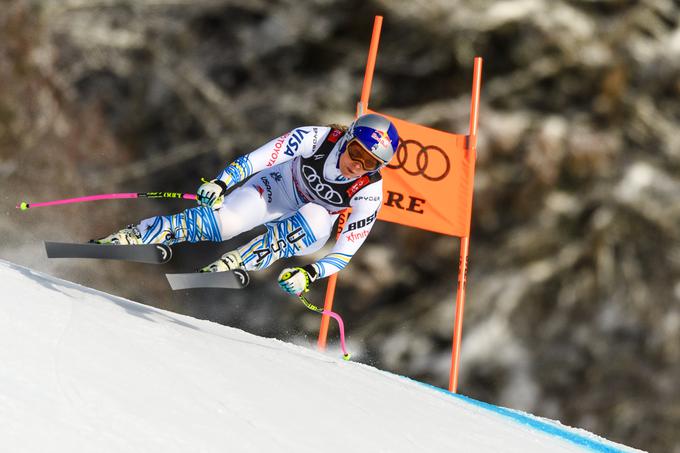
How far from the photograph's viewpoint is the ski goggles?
4.19m

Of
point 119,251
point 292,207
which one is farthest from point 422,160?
point 119,251

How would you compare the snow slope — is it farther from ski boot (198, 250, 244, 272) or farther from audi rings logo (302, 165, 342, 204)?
audi rings logo (302, 165, 342, 204)

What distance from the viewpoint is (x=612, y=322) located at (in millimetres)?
12680

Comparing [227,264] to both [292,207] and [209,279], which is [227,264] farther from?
[292,207]

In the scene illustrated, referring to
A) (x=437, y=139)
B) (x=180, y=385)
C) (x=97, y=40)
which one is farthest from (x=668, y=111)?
(x=180, y=385)

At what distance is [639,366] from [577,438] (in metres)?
8.57

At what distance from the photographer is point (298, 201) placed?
14.9 feet

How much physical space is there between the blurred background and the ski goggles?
7.49 m

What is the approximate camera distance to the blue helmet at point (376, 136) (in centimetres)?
414

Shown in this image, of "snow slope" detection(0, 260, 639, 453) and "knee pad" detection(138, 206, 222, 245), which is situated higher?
"knee pad" detection(138, 206, 222, 245)

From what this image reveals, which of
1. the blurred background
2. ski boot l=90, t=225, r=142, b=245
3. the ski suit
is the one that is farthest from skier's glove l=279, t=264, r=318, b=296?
the blurred background

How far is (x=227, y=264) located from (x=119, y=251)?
51cm

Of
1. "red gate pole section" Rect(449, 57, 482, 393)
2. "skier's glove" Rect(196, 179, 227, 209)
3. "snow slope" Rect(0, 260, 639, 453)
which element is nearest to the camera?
"snow slope" Rect(0, 260, 639, 453)

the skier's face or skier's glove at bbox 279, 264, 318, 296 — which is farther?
the skier's face
